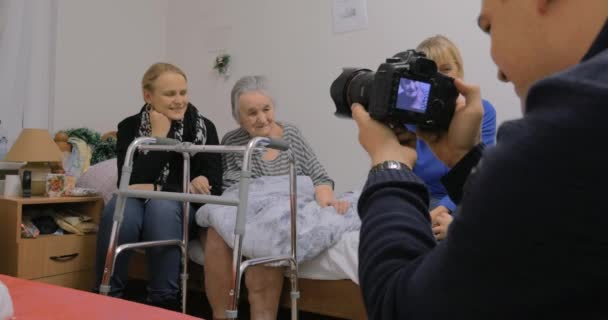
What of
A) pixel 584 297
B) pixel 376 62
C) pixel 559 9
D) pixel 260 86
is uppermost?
pixel 376 62

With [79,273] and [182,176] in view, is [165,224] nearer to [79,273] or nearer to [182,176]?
[182,176]

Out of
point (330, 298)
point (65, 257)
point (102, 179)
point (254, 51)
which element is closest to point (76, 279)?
point (65, 257)

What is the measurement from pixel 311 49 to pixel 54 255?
1.54 meters

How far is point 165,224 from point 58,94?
1.27 metres

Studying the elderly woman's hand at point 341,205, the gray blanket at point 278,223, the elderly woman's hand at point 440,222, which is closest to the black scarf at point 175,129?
the gray blanket at point 278,223

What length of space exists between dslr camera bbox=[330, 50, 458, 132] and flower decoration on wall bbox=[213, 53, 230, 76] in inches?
95.8

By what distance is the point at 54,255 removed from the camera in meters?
2.13

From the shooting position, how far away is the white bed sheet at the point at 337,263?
1.62m

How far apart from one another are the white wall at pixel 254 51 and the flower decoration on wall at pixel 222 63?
0.13 feet

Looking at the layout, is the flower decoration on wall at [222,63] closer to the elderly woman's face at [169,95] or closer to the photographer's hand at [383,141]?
the elderly woman's face at [169,95]

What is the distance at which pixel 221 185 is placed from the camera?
2080mm

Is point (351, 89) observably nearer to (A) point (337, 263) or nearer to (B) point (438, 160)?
(B) point (438, 160)

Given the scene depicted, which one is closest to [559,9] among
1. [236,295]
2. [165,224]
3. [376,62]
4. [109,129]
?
[236,295]

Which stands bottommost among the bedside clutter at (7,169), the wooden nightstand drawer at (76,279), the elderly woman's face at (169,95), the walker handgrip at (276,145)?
the wooden nightstand drawer at (76,279)
